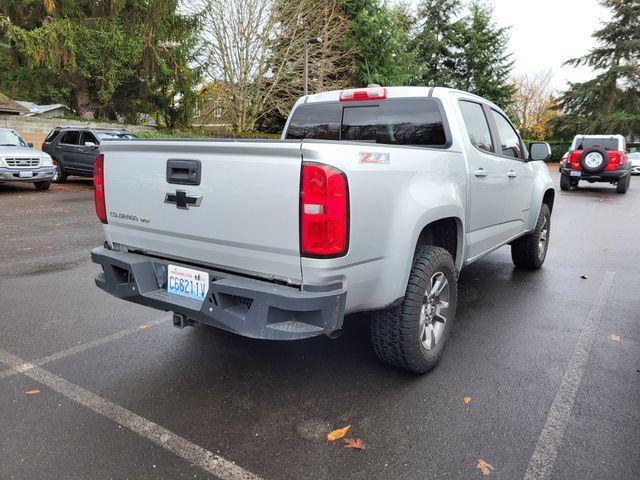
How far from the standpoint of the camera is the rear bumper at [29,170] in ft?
41.8

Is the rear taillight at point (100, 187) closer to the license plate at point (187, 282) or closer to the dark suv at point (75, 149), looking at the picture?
the license plate at point (187, 282)

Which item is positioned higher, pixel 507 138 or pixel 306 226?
pixel 507 138

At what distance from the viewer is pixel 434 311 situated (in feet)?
11.2

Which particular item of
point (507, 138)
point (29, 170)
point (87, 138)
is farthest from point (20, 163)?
point (507, 138)

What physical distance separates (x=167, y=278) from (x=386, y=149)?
1542mm

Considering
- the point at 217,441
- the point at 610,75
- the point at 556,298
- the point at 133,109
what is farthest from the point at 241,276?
the point at 610,75

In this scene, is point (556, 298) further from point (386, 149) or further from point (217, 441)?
point (217, 441)

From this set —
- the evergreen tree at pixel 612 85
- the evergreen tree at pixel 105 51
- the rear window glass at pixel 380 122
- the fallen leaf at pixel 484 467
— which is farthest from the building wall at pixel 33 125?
the evergreen tree at pixel 612 85

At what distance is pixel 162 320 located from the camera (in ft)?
13.8

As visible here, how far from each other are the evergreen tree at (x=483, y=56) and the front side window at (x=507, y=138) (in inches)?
1279

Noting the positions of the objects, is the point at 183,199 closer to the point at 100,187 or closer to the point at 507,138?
the point at 100,187

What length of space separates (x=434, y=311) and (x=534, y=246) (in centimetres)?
311

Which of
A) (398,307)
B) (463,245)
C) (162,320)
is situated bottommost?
(162,320)

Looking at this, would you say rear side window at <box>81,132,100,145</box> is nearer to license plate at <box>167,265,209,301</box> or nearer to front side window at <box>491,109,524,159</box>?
front side window at <box>491,109,524,159</box>
